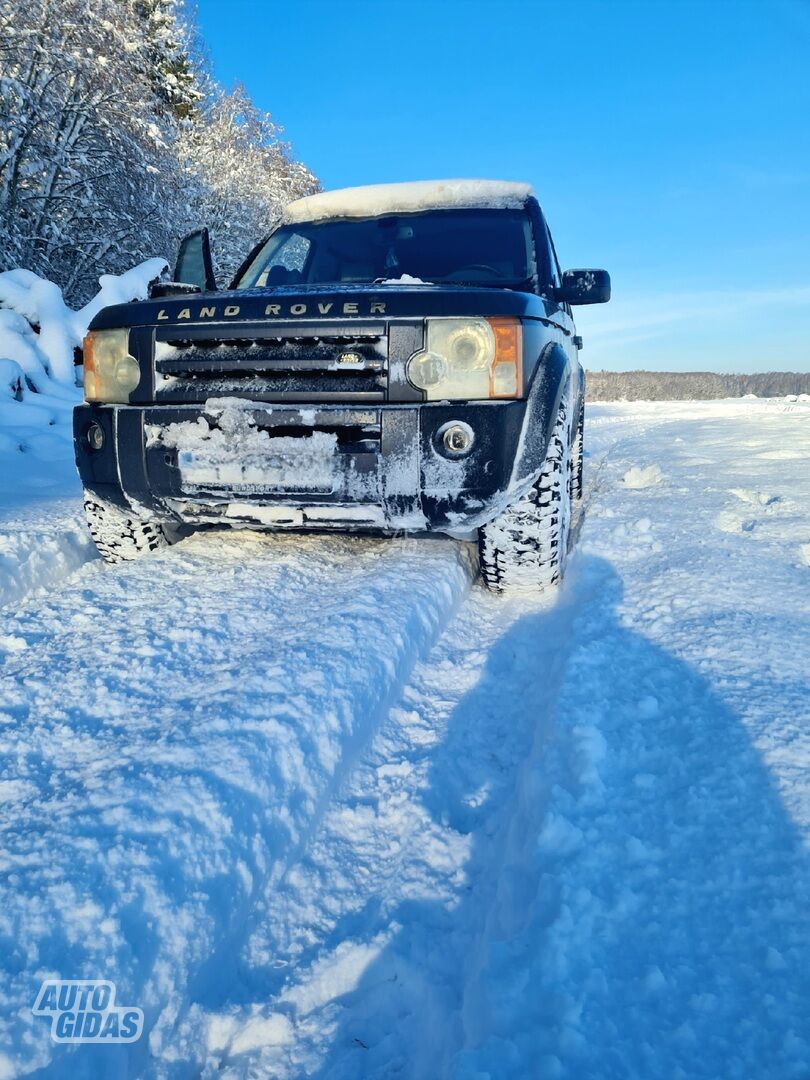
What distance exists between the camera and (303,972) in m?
1.08

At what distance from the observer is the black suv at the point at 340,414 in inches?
86.3

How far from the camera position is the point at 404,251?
3.32m

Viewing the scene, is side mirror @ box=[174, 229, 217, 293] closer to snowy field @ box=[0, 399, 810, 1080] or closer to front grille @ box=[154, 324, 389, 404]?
front grille @ box=[154, 324, 389, 404]

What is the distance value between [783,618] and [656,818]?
1048 mm

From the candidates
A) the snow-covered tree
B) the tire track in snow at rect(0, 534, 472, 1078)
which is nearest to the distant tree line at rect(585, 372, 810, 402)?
the snow-covered tree

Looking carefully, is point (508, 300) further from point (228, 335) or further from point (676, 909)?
point (676, 909)

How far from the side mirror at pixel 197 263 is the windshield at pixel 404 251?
165 millimetres

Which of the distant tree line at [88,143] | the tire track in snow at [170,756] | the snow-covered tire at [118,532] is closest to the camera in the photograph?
the tire track in snow at [170,756]

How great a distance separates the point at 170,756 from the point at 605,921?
0.88 meters

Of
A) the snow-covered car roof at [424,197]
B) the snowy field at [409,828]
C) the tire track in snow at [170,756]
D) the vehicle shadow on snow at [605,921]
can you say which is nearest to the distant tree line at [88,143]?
the snow-covered car roof at [424,197]

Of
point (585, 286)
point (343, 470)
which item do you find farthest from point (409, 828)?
point (585, 286)

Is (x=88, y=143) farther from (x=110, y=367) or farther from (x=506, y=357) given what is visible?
(x=506, y=357)

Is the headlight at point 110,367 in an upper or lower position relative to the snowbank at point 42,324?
lower

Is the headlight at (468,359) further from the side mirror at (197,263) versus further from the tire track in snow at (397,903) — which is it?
the side mirror at (197,263)
